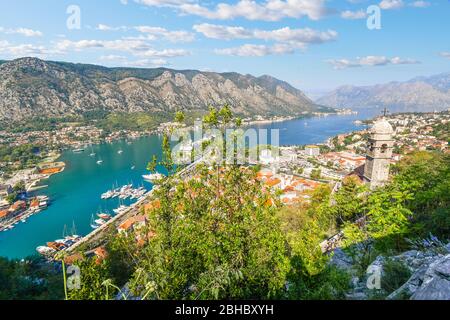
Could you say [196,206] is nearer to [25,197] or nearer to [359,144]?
[25,197]

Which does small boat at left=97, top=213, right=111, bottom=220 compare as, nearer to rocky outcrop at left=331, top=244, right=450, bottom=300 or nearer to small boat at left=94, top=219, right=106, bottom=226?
small boat at left=94, top=219, right=106, bottom=226

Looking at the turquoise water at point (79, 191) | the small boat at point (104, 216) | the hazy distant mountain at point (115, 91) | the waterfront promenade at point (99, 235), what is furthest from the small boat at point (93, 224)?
the hazy distant mountain at point (115, 91)

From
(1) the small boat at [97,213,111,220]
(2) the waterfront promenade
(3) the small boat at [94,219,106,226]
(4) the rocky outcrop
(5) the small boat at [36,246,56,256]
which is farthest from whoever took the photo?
(1) the small boat at [97,213,111,220]

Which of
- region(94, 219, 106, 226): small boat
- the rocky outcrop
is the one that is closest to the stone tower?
the rocky outcrop

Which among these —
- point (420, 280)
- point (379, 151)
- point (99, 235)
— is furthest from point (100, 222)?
point (420, 280)

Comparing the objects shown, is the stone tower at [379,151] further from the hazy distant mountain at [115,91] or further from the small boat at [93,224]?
the hazy distant mountain at [115,91]
